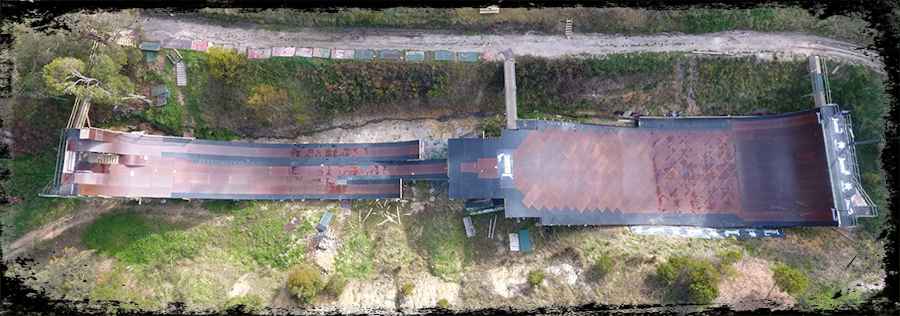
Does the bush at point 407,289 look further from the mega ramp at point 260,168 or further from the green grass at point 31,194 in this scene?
the green grass at point 31,194

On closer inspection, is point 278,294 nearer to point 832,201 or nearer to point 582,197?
point 582,197

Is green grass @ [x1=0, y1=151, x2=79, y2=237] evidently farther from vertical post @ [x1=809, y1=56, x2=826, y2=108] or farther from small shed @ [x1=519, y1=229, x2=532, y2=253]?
vertical post @ [x1=809, y1=56, x2=826, y2=108]

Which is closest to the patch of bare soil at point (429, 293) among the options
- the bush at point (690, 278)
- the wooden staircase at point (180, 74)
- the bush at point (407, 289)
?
the bush at point (407, 289)

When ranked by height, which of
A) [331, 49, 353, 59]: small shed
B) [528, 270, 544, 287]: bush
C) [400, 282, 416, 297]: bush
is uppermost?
[331, 49, 353, 59]: small shed

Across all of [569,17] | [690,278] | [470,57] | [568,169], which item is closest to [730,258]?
[690,278]

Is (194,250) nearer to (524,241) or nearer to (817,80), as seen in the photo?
(524,241)

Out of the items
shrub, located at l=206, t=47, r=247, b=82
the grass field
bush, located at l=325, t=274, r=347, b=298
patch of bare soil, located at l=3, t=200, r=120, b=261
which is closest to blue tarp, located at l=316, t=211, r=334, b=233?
bush, located at l=325, t=274, r=347, b=298
